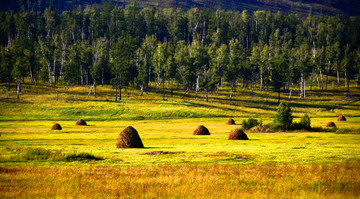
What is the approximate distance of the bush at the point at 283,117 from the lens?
55531mm

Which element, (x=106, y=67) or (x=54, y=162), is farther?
(x=106, y=67)

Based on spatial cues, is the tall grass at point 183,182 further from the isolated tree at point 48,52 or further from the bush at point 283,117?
the isolated tree at point 48,52

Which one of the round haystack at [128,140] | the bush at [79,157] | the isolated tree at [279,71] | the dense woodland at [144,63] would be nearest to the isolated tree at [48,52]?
the dense woodland at [144,63]

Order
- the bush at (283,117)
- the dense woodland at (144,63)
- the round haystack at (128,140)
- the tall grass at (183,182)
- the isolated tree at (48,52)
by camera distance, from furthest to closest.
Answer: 1. the isolated tree at (48,52)
2. the dense woodland at (144,63)
3. the bush at (283,117)
4. the round haystack at (128,140)
5. the tall grass at (183,182)

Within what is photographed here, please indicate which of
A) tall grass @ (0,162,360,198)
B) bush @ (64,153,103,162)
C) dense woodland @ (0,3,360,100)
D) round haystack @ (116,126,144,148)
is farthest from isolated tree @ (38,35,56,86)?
tall grass @ (0,162,360,198)

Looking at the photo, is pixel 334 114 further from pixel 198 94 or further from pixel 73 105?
pixel 73 105

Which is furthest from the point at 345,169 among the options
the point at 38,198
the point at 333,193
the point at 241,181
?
the point at 38,198

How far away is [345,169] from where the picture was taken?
781 inches

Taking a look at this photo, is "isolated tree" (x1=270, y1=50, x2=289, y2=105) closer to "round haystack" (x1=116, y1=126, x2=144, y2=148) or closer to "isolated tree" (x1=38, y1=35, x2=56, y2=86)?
"isolated tree" (x1=38, y1=35, x2=56, y2=86)

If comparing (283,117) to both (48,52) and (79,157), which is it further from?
(48,52)

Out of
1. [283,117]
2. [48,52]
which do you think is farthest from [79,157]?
Answer: [48,52]

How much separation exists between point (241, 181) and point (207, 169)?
310cm

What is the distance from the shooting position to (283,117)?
56375 millimetres

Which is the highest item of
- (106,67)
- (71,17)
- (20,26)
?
(71,17)
